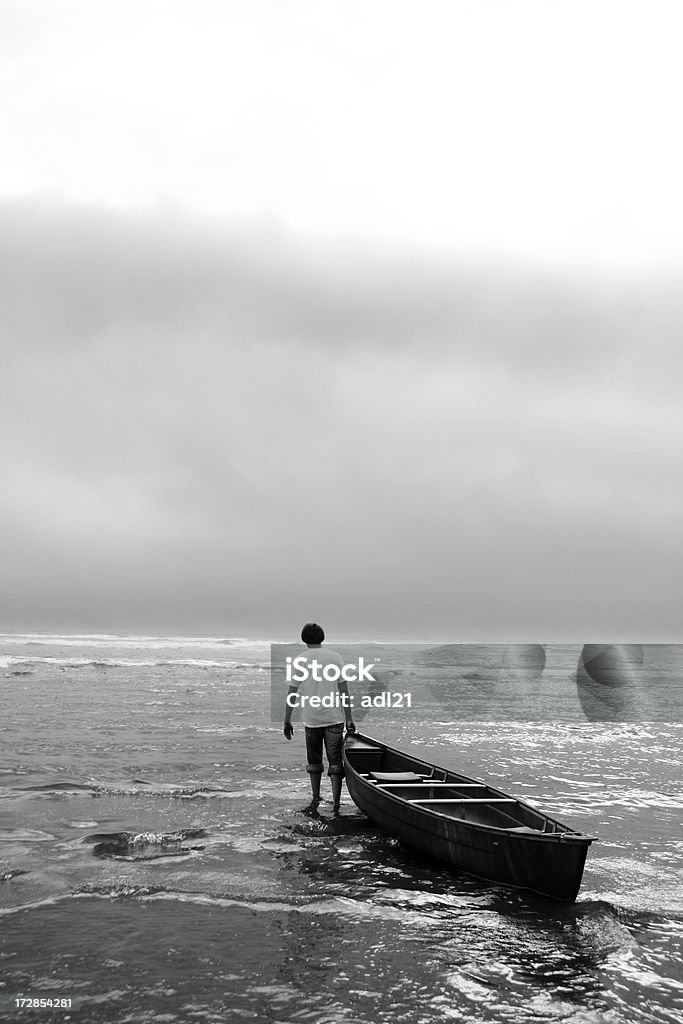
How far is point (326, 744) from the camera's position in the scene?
1293cm

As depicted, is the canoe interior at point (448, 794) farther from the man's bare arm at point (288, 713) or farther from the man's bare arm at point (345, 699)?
the man's bare arm at point (288, 713)

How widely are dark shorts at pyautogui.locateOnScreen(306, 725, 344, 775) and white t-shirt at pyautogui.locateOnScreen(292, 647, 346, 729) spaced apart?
119 mm

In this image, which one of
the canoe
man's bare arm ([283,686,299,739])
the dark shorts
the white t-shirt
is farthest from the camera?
man's bare arm ([283,686,299,739])

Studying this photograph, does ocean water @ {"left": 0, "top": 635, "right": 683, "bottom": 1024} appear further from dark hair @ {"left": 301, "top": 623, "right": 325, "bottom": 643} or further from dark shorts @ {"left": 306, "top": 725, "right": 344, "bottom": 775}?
dark hair @ {"left": 301, "top": 623, "right": 325, "bottom": 643}

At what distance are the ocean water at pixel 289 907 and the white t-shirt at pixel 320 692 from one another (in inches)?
69.5

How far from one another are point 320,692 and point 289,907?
4.28 m

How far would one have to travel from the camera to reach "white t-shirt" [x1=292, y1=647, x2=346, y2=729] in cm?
1257

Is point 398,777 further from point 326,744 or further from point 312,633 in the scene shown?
point 312,633

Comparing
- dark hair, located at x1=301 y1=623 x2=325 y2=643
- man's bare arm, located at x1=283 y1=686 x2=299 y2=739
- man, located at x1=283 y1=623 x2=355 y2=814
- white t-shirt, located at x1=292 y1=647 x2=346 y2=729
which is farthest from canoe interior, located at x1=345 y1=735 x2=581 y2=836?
dark hair, located at x1=301 y1=623 x2=325 y2=643

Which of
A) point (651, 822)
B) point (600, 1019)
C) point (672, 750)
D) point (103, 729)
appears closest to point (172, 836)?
point (600, 1019)

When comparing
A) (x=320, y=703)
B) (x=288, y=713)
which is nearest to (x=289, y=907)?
Answer: (x=320, y=703)

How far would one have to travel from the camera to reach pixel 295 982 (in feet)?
22.0

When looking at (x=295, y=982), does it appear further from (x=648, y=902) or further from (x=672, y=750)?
(x=672, y=750)

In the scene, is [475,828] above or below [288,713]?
below
